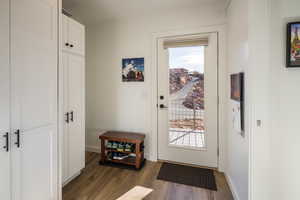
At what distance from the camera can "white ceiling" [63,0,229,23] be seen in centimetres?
240

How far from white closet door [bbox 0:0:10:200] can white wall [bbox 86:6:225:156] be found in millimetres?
1935

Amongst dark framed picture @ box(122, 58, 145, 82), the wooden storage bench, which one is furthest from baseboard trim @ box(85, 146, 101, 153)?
dark framed picture @ box(122, 58, 145, 82)

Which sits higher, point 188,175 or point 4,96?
point 4,96

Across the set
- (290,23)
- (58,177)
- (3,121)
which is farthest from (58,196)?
(290,23)

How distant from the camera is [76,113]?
2182 millimetres

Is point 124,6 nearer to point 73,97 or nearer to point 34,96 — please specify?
point 73,97

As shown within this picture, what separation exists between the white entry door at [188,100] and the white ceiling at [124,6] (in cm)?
50

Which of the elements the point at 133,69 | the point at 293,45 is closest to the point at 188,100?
the point at 133,69

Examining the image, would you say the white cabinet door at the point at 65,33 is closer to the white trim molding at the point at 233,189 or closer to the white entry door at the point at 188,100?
the white entry door at the point at 188,100

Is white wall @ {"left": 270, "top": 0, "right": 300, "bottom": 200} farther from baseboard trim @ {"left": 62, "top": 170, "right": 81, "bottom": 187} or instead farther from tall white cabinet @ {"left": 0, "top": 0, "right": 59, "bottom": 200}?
baseboard trim @ {"left": 62, "top": 170, "right": 81, "bottom": 187}

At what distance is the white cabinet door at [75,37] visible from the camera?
6.70 feet

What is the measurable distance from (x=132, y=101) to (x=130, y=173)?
1.24 meters

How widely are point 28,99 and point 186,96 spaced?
215 cm

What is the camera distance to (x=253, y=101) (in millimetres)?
1349
